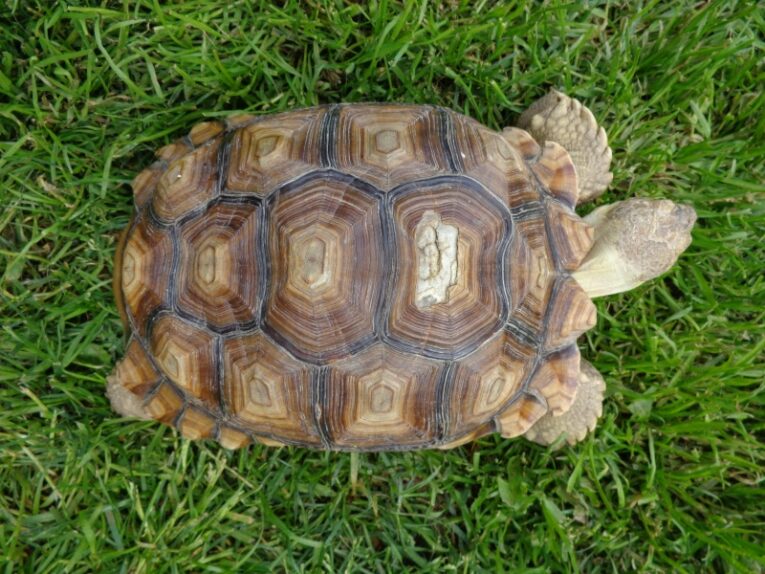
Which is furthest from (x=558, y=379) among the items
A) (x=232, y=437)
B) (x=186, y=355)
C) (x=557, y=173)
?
(x=186, y=355)

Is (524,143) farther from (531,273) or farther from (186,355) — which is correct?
(186,355)

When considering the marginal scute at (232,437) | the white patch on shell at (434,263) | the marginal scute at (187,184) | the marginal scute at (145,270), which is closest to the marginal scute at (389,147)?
the white patch on shell at (434,263)

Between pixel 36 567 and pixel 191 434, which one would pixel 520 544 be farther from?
pixel 36 567

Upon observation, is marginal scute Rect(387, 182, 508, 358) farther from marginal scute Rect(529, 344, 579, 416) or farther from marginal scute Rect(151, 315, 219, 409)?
marginal scute Rect(151, 315, 219, 409)

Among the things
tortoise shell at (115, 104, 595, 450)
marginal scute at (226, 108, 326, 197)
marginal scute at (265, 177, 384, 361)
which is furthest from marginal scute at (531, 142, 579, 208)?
marginal scute at (226, 108, 326, 197)

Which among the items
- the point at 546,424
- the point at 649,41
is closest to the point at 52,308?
the point at 546,424

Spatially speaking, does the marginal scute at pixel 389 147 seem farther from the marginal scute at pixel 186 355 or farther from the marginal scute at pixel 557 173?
the marginal scute at pixel 186 355
